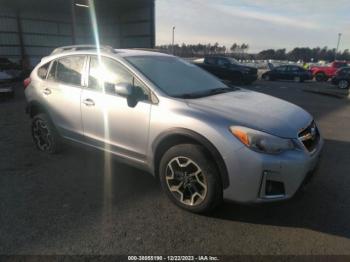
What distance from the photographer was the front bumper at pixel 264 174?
2844mm

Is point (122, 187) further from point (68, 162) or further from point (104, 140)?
point (68, 162)

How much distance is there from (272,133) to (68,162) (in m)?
3.23

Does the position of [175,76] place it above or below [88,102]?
above

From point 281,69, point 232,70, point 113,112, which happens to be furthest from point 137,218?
point 281,69

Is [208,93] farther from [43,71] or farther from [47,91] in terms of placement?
[43,71]

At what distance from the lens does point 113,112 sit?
150 inches

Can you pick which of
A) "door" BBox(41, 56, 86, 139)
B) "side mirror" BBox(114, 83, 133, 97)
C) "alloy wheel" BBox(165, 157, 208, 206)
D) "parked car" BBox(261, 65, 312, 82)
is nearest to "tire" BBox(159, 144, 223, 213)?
"alloy wheel" BBox(165, 157, 208, 206)

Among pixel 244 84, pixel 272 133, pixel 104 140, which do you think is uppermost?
pixel 272 133

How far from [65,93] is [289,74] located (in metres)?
23.9

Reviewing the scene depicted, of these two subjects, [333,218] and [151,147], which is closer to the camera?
[333,218]

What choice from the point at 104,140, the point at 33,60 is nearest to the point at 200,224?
the point at 104,140

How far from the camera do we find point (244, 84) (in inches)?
792

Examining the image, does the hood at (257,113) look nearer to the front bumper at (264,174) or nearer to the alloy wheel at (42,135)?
the front bumper at (264,174)

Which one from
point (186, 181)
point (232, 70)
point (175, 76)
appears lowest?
point (232, 70)
